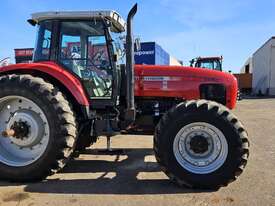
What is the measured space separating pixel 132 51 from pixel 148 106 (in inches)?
46.5

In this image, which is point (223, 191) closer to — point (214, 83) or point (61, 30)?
point (214, 83)

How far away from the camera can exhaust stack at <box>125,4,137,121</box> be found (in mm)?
6779

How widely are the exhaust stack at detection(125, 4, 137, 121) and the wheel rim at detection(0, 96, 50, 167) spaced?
4.38 feet

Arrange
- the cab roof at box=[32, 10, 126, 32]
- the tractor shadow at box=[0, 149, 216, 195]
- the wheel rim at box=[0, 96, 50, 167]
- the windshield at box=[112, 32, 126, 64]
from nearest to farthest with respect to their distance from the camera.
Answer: the tractor shadow at box=[0, 149, 216, 195] < the wheel rim at box=[0, 96, 50, 167] < the cab roof at box=[32, 10, 126, 32] < the windshield at box=[112, 32, 126, 64]

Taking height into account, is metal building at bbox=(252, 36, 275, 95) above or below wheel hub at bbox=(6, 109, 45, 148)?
above

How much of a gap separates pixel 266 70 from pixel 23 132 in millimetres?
41214

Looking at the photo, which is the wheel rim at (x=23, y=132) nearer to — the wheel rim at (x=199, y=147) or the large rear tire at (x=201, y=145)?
the large rear tire at (x=201, y=145)

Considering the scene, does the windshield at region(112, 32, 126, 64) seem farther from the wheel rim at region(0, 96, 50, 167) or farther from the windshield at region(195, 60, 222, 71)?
the windshield at region(195, 60, 222, 71)

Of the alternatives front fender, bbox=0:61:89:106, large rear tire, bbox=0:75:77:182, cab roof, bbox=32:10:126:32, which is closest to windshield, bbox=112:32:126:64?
cab roof, bbox=32:10:126:32

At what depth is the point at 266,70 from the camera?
4497 centimetres

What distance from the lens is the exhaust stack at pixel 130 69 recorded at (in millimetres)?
6779

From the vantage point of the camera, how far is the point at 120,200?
5625 mm

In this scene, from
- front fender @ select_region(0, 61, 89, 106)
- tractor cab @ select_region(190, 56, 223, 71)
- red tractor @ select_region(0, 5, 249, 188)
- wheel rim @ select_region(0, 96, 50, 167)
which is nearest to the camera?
red tractor @ select_region(0, 5, 249, 188)

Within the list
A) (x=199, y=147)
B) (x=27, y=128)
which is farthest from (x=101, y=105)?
(x=199, y=147)
